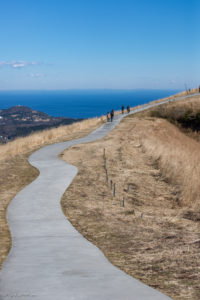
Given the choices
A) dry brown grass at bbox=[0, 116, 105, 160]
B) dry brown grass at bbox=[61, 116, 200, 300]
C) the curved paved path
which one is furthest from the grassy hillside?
dry brown grass at bbox=[0, 116, 105, 160]

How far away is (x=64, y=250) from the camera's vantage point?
7547 millimetres

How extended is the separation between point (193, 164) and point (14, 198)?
10267 millimetres

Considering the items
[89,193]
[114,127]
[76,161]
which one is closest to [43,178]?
[89,193]

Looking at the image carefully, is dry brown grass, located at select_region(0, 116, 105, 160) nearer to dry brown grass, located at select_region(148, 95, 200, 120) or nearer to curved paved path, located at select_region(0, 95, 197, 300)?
dry brown grass, located at select_region(148, 95, 200, 120)

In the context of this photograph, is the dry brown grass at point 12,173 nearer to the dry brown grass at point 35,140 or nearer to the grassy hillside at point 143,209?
the dry brown grass at point 35,140

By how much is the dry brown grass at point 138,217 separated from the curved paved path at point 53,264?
36cm

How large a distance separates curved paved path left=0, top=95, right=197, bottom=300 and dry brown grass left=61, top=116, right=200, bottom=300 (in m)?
0.36

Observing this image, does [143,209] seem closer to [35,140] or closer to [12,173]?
[12,173]

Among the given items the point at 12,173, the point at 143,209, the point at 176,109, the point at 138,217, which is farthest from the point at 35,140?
the point at 176,109

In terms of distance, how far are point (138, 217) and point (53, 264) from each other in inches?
175

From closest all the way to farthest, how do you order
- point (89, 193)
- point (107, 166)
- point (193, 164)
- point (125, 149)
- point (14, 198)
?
1. point (14, 198)
2. point (89, 193)
3. point (107, 166)
4. point (193, 164)
5. point (125, 149)

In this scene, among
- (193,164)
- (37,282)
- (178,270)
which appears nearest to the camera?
(37,282)

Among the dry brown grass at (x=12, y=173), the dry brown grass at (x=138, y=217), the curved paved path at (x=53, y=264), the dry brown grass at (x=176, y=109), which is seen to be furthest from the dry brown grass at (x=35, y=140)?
the curved paved path at (x=53, y=264)

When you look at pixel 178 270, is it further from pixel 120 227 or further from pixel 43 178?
pixel 43 178
